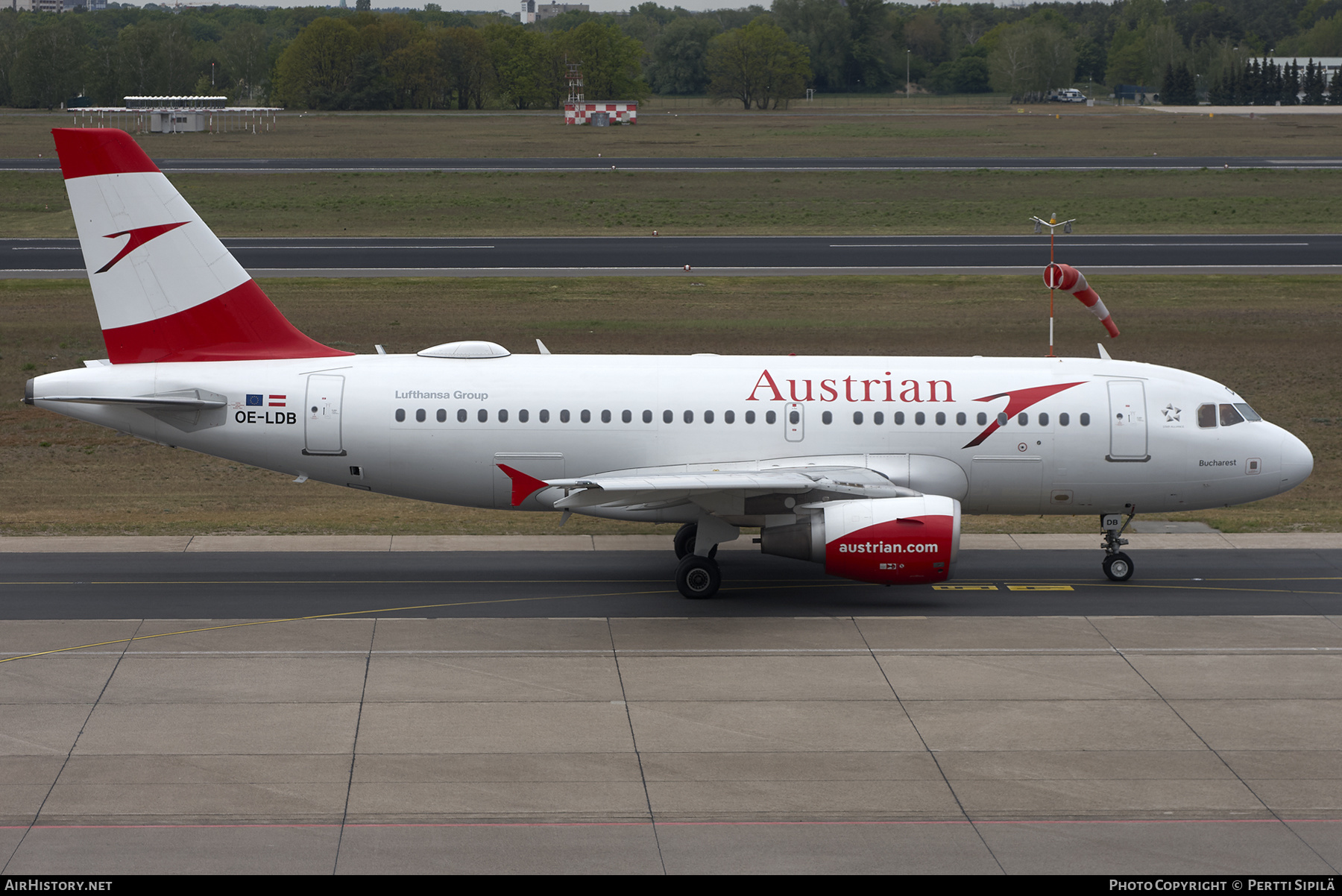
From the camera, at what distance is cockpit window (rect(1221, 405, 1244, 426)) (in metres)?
26.3

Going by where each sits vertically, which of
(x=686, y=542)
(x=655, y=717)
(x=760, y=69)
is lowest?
(x=655, y=717)

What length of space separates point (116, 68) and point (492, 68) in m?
44.2

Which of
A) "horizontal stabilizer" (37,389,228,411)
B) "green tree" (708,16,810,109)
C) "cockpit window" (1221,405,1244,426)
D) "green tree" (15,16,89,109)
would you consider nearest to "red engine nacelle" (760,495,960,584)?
"cockpit window" (1221,405,1244,426)

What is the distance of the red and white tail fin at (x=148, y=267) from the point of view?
25.5 metres

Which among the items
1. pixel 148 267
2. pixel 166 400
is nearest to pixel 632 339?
pixel 148 267

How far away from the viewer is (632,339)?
4891 cm

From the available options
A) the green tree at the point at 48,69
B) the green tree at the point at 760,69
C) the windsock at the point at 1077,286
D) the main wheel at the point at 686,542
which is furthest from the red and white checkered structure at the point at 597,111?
the main wheel at the point at 686,542

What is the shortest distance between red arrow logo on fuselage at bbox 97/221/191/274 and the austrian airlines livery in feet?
0.10

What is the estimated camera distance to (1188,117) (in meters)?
152

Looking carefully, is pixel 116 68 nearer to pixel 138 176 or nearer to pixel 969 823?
pixel 138 176

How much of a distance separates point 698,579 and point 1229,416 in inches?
415

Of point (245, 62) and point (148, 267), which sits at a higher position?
point (245, 62)

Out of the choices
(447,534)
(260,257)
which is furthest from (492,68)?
(447,534)

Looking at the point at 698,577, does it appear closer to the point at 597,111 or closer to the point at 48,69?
the point at 597,111
